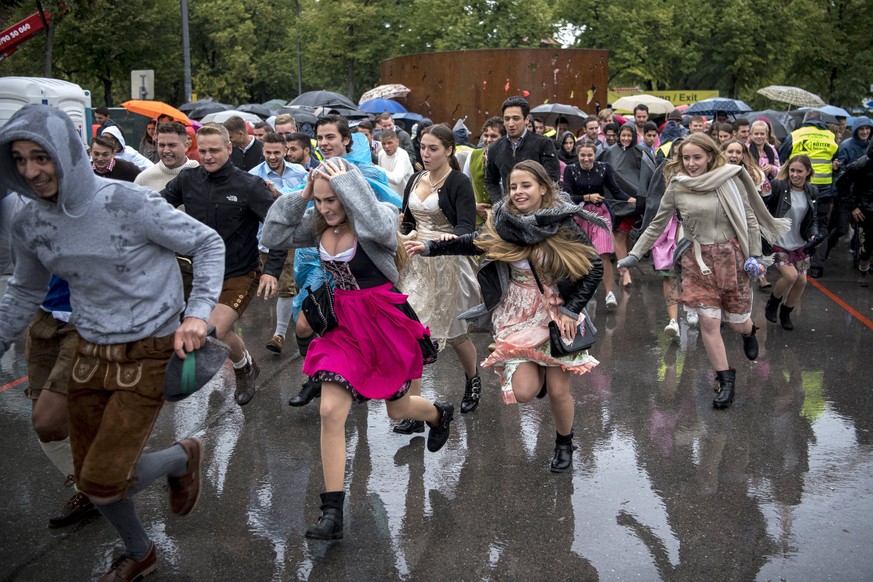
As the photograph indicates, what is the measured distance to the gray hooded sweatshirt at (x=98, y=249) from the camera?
370 centimetres

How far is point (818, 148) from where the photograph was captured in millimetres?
13148

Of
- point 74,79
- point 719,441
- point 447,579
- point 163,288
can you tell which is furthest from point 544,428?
point 74,79

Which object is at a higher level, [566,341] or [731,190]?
A: [731,190]

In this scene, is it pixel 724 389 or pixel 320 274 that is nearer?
pixel 320 274

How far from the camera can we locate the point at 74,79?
43156 mm

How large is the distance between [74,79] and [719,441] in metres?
42.8

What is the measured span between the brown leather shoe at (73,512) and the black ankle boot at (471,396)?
2.60m

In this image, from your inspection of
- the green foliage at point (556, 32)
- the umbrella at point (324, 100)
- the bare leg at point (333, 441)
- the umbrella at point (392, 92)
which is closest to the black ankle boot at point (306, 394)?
the bare leg at point (333, 441)

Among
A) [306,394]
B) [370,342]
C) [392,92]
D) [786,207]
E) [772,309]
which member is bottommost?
[392,92]

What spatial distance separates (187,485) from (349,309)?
113 cm

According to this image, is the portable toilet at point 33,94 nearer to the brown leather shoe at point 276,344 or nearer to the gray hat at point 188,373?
the brown leather shoe at point 276,344

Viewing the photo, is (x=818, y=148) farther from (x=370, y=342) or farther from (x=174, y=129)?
(x=370, y=342)

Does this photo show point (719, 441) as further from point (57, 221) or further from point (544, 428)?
point (57, 221)

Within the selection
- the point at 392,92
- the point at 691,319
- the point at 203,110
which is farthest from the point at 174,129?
the point at 392,92
